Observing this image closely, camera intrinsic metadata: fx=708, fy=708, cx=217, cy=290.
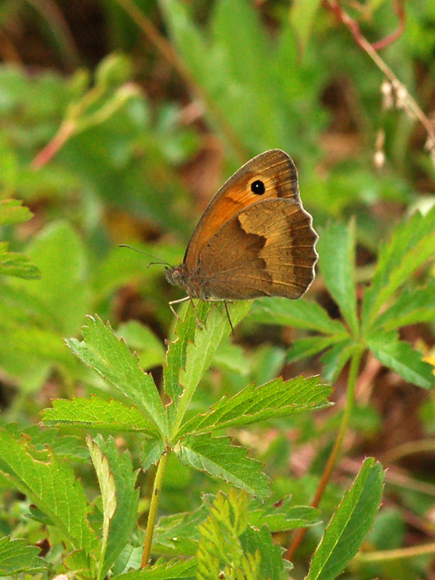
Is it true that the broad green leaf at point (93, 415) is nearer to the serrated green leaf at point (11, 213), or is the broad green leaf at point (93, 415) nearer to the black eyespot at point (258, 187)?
the serrated green leaf at point (11, 213)

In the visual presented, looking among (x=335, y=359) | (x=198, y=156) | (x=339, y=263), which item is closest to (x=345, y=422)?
(x=335, y=359)

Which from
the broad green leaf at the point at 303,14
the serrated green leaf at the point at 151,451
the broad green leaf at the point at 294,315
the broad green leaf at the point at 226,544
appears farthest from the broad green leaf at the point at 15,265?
the broad green leaf at the point at 303,14

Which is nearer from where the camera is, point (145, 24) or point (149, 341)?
point (149, 341)

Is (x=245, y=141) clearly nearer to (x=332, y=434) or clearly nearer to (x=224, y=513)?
(x=332, y=434)

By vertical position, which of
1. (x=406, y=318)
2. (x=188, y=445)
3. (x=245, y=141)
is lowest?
(x=406, y=318)

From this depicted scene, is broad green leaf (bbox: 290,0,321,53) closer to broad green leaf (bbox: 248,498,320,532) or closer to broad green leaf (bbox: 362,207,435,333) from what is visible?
broad green leaf (bbox: 362,207,435,333)

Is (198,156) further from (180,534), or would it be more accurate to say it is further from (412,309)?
(180,534)

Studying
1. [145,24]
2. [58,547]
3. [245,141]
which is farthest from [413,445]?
[145,24]

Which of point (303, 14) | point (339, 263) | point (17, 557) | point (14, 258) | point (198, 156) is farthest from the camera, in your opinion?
point (198, 156)
